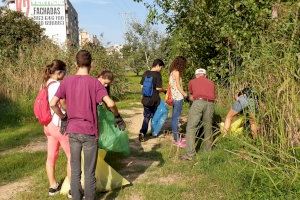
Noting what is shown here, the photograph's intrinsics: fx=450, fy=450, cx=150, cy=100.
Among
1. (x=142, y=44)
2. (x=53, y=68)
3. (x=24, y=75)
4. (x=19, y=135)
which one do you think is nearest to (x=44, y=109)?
(x=53, y=68)

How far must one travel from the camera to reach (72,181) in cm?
508

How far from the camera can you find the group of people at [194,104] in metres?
6.82

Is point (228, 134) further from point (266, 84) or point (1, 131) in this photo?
point (1, 131)

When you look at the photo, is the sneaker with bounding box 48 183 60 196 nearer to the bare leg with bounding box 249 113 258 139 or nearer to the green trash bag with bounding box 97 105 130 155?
the green trash bag with bounding box 97 105 130 155

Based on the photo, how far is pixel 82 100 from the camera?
4855mm

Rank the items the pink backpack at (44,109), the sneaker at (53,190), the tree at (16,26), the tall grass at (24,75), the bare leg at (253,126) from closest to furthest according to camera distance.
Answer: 1. the pink backpack at (44,109)
2. the bare leg at (253,126)
3. the sneaker at (53,190)
4. the tall grass at (24,75)
5. the tree at (16,26)

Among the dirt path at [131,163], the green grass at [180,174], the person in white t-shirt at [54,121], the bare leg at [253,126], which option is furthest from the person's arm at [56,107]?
the bare leg at [253,126]

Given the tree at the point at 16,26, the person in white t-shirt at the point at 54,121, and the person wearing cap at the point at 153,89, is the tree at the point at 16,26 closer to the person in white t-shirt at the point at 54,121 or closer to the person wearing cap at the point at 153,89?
the person wearing cap at the point at 153,89

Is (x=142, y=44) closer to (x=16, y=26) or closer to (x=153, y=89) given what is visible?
(x=16, y=26)

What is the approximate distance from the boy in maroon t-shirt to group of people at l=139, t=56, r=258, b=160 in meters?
2.05

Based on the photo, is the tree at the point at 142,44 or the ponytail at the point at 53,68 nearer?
the ponytail at the point at 53,68

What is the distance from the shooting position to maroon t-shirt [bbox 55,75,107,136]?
486 centimetres

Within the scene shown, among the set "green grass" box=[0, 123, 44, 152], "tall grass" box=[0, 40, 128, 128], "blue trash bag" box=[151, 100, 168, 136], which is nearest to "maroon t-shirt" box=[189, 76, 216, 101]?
"blue trash bag" box=[151, 100, 168, 136]

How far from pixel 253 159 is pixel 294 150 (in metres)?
0.49
